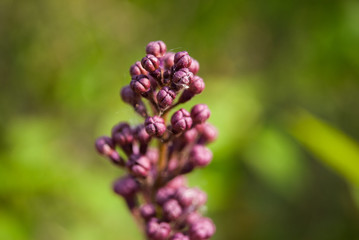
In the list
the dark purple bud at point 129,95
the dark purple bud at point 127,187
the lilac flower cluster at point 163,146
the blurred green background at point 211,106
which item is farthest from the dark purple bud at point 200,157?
the blurred green background at point 211,106

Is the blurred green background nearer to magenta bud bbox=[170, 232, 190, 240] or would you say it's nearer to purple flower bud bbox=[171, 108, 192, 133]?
magenta bud bbox=[170, 232, 190, 240]

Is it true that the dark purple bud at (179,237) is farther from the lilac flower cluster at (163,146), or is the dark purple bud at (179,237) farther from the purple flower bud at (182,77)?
the purple flower bud at (182,77)

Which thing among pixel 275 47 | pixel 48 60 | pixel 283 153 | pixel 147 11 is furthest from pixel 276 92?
pixel 48 60

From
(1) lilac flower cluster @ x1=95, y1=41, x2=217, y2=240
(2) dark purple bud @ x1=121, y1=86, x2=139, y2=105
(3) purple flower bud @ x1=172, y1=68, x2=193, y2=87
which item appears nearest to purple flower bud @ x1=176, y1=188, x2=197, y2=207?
(1) lilac flower cluster @ x1=95, y1=41, x2=217, y2=240

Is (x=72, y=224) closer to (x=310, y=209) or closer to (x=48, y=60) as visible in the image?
(x=48, y=60)

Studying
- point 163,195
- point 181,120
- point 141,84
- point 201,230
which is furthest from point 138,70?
point 201,230

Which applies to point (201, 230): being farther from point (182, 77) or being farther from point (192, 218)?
point (182, 77)
